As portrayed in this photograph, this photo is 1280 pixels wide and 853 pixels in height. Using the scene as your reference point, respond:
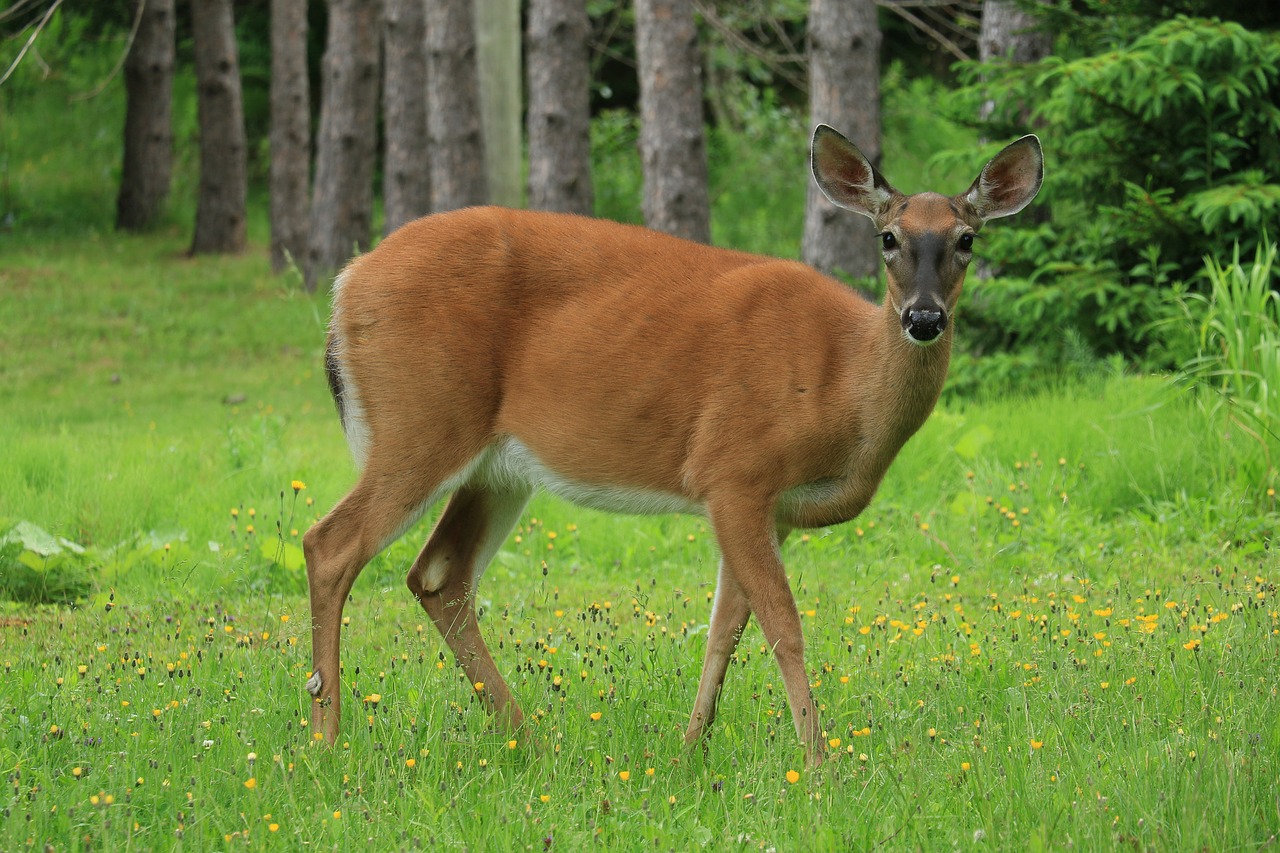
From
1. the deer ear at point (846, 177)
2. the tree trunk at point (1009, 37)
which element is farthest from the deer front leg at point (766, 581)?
the tree trunk at point (1009, 37)

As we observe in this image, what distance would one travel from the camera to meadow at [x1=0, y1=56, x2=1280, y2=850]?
359 centimetres

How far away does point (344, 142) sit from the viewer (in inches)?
629

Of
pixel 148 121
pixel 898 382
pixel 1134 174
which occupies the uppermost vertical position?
pixel 898 382

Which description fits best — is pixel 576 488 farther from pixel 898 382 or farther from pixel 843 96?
pixel 843 96

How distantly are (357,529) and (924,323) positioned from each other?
188 centimetres

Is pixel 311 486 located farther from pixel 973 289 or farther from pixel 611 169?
pixel 611 169

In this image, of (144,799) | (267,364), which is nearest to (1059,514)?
(144,799)

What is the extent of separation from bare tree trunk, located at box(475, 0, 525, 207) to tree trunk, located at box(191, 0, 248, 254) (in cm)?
863

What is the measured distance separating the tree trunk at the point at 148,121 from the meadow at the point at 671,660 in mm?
10271

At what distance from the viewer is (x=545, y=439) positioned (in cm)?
473

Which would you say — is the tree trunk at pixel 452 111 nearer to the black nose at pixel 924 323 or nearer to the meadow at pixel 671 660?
the meadow at pixel 671 660

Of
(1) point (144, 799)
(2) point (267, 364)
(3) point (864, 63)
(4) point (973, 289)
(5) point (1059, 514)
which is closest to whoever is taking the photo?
(1) point (144, 799)

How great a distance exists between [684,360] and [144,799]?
2075 millimetres

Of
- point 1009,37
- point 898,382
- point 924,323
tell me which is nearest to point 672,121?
point 1009,37
